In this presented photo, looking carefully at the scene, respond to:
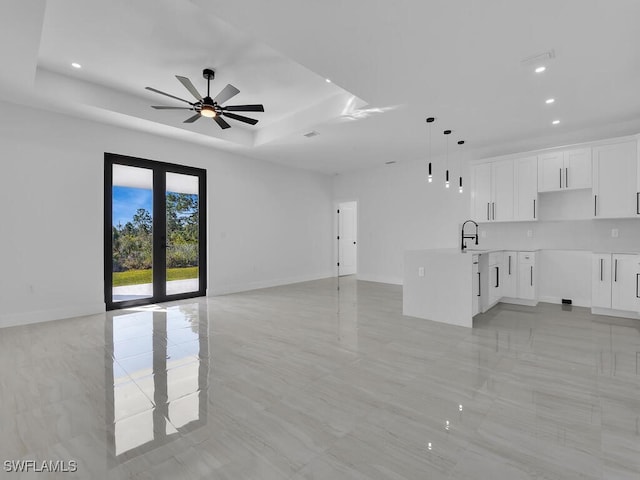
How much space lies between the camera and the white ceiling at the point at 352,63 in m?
2.52

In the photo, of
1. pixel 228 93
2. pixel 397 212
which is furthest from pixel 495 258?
pixel 228 93

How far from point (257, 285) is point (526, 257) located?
5.31 meters

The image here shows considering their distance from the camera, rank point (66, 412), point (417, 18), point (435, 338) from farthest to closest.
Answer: point (435, 338) → point (417, 18) → point (66, 412)

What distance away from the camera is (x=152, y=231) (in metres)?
5.63

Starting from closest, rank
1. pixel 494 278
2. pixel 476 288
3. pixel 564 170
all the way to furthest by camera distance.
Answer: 1. pixel 476 288
2. pixel 494 278
3. pixel 564 170

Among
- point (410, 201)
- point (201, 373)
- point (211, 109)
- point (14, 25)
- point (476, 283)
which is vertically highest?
point (14, 25)

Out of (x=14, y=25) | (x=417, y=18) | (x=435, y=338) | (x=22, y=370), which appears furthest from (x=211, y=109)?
(x=435, y=338)

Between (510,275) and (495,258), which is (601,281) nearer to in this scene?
(510,275)

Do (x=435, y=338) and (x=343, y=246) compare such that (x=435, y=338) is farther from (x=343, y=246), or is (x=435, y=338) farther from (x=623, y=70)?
(x=343, y=246)

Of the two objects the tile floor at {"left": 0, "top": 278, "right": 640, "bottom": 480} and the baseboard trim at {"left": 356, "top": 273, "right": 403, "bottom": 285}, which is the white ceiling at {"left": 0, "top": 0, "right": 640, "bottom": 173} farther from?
the baseboard trim at {"left": 356, "top": 273, "right": 403, "bottom": 285}

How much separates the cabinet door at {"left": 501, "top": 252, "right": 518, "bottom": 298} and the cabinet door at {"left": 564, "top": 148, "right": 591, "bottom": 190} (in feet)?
4.63

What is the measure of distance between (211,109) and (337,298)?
386 centimetres

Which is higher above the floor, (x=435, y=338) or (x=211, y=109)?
(x=211, y=109)

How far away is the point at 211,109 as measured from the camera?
3.82 metres
